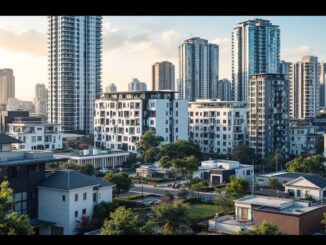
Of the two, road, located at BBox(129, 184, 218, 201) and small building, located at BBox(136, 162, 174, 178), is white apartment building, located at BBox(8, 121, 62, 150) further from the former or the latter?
road, located at BBox(129, 184, 218, 201)

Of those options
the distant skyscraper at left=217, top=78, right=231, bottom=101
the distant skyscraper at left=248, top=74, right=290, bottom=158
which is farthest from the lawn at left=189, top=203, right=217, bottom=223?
the distant skyscraper at left=217, top=78, right=231, bottom=101

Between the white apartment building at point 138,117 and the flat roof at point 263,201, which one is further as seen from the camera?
the white apartment building at point 138,117

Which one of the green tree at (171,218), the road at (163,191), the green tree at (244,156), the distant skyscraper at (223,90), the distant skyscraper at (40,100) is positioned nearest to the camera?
the green tree at (171,218)

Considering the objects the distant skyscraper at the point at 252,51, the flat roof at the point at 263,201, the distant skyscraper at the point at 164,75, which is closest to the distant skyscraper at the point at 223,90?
the distant skyscraper at the point at 164,75

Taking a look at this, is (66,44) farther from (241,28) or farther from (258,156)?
(258,156)

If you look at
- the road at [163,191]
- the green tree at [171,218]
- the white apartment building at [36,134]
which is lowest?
the road at [163,191]

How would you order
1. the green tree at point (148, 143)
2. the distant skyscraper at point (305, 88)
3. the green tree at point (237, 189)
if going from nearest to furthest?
the green tree at point (237, 189), the green tree at point (148, 143), the distant skyscraper at point (305, 88)

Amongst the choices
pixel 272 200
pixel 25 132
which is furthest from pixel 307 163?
pixel 25 132

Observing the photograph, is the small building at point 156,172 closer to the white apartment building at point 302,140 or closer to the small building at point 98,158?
the small building at point 98,158
